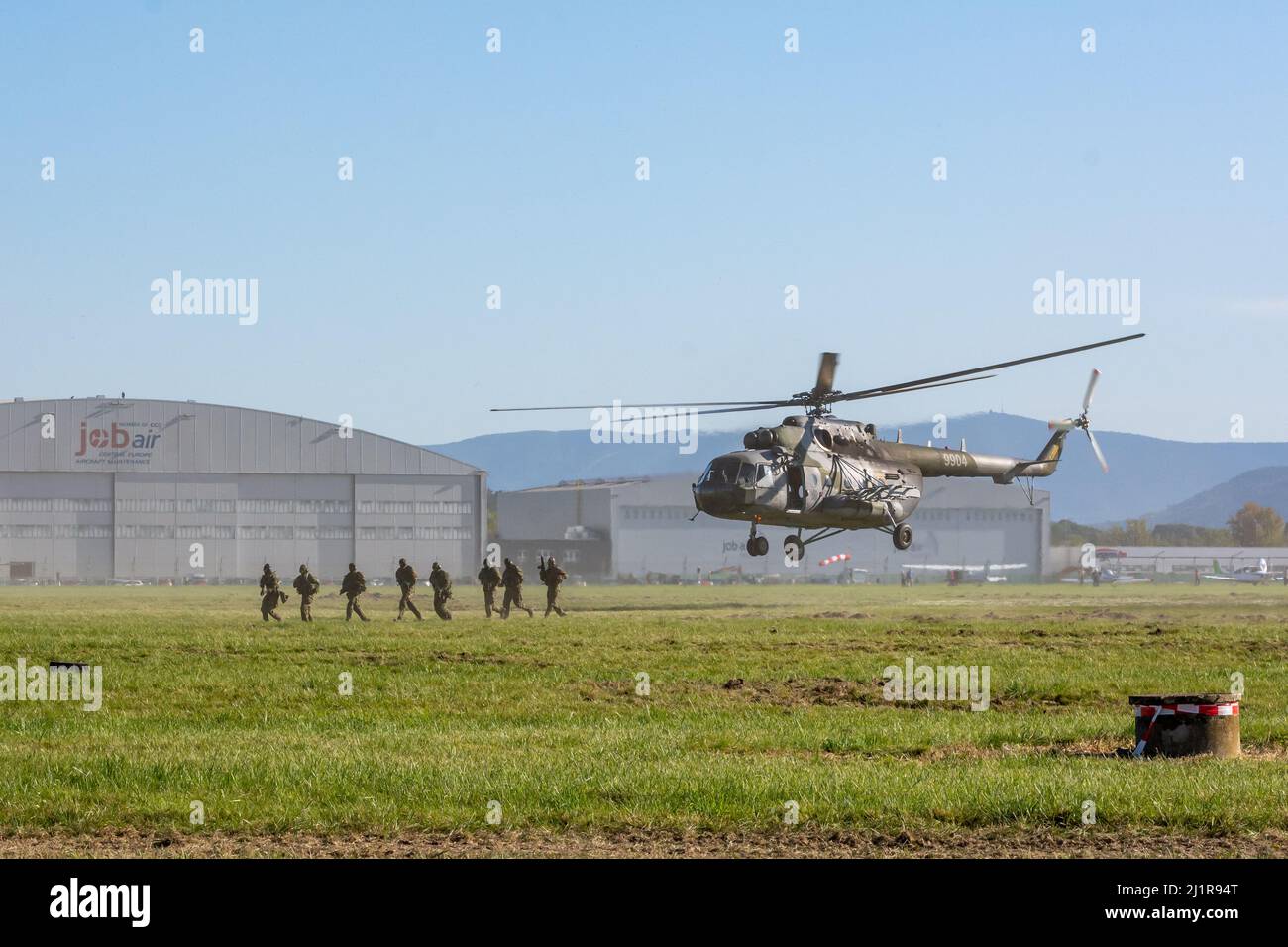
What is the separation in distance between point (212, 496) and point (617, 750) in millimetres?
89814

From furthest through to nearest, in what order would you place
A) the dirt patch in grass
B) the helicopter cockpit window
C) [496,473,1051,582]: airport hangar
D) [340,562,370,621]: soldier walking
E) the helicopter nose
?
[496,473,1051,582]: airport hangar → the helicopter nose → the helicopter cockpit window → [340,562,370,621]: soldier walking → the dirt patch in grass

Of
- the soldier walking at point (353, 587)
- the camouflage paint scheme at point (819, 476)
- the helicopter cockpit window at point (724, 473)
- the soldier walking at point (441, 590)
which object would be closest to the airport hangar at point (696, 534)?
the camouflage paint scheme at point (819, 476)

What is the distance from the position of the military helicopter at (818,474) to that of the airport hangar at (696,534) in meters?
68.5

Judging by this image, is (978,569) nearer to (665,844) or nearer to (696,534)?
(696,534)

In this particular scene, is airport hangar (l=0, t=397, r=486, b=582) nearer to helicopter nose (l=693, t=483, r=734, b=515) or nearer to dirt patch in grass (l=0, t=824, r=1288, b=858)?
helicopter nose (l=693, t=483, r=734, b=515)

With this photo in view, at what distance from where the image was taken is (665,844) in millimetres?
11398

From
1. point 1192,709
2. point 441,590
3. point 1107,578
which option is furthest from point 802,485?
point 1107,578

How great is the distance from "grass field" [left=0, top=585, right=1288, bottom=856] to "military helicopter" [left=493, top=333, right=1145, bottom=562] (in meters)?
10.2

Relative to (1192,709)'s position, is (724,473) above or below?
above

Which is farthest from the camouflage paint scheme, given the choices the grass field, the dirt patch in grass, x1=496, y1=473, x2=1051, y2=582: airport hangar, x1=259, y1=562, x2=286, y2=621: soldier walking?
x1=496, y1=473, x2=1051, y2=582: airport hangar

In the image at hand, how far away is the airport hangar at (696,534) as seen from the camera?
12025 centimetres

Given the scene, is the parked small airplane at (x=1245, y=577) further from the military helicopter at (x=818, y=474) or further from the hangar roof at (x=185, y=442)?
the military helicopter at (x=818, y=474)

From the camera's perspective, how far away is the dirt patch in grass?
→ 11.0 meters
